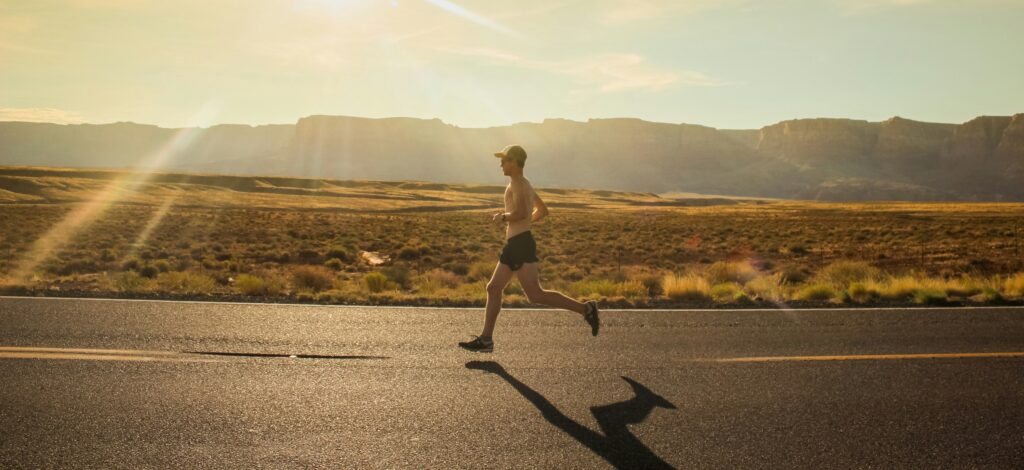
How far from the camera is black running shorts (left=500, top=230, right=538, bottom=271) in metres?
6.27

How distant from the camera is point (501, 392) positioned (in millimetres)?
4891

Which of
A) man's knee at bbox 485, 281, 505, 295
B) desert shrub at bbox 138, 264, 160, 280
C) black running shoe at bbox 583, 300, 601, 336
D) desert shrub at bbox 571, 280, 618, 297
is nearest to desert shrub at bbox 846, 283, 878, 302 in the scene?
desert shrub at bbox 571, 280, 618, 297

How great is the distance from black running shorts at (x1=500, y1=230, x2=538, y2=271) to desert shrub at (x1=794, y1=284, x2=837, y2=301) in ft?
18.6

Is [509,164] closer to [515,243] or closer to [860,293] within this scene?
[515,243]

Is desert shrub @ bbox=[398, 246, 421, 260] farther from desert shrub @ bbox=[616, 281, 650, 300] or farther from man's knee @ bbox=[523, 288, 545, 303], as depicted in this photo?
man's knee @ bbox=[523, 288, 545, 303]

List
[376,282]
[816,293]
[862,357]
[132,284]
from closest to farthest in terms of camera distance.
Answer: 1. [862,357]
2. [816,293]
3. [132,284]
4. [376,282]

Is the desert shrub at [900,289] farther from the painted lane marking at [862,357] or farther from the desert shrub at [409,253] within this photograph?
the desert shrub at [409,253]

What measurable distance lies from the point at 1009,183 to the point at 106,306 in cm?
21327

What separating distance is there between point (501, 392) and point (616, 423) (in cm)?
90

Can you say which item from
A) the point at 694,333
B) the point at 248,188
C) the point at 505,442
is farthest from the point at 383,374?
the point at 248,188

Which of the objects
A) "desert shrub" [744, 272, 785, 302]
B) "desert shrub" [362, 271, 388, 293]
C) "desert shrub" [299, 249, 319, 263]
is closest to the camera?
"desert shrub" [744, 272, 785, 302]

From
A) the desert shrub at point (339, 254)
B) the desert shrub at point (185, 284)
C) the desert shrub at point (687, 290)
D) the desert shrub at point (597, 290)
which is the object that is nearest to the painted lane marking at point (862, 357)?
the desert shrub at point (687, 290)

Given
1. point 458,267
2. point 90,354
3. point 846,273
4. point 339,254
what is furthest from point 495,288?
point 339,254

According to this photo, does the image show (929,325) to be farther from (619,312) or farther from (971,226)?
(971,226)
